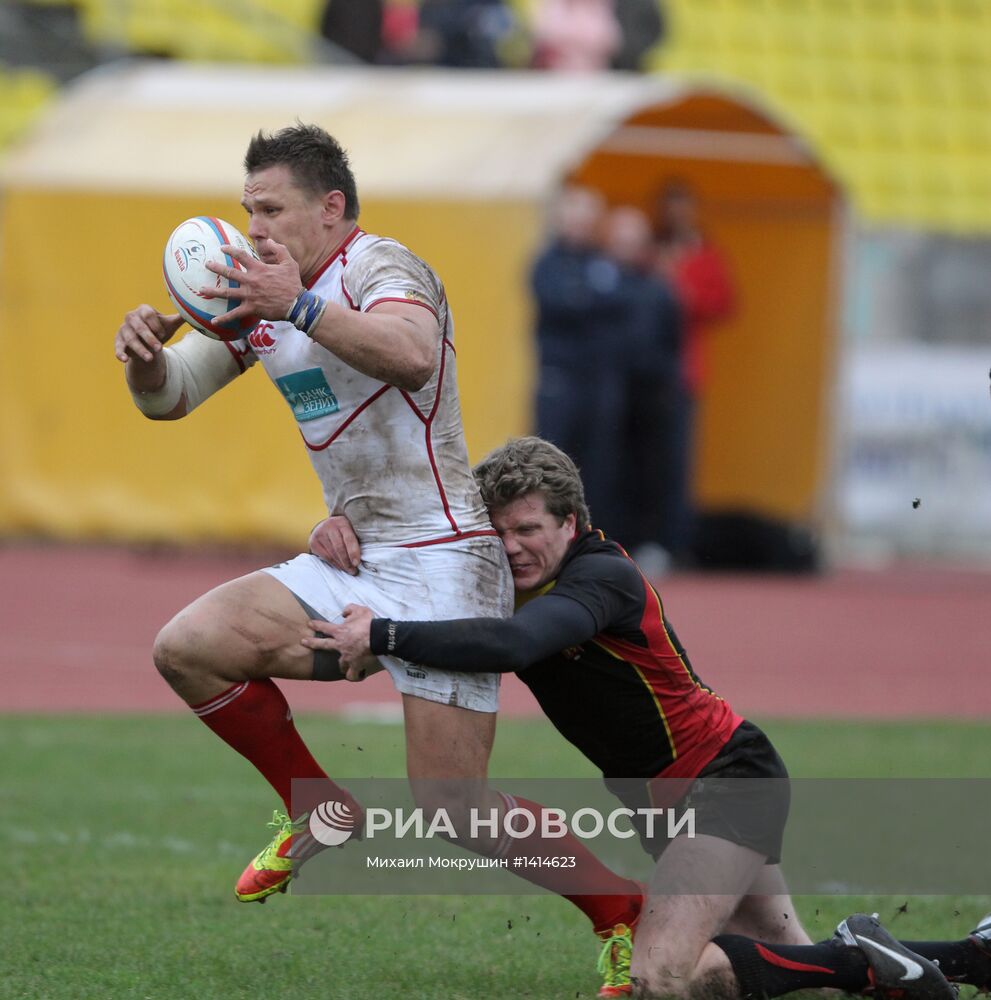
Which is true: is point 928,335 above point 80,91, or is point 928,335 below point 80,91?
below

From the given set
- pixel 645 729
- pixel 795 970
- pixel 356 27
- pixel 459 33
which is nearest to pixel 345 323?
pixel 645 729

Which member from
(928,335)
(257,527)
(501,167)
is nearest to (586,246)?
(501,167)

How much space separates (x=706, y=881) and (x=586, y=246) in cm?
975

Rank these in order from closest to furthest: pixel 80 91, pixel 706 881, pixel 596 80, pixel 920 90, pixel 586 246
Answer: pixel 706 881 → pixel 586 246 → pixel 596 80 → pixel 80 91 → pixel 920 90

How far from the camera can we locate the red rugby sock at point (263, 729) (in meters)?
5.18

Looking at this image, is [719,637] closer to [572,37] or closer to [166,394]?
[572,37]

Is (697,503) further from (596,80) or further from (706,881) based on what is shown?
(706,881)

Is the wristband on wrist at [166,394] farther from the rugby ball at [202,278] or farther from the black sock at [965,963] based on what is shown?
the black sock at [965,963]

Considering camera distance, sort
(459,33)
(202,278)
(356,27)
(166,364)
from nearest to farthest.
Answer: (202,278) < (166,364) < (459,33) < (356,27)

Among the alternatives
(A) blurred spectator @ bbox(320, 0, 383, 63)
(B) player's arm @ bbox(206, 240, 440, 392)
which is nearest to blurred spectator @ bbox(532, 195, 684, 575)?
(A) blurred spectator @ bbox(320, 0, 383, 63)

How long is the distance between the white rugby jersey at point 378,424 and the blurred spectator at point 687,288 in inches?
405

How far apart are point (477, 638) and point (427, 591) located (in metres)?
0.35

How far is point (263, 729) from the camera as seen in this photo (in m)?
5.23

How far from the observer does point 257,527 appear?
1588 centimetres
